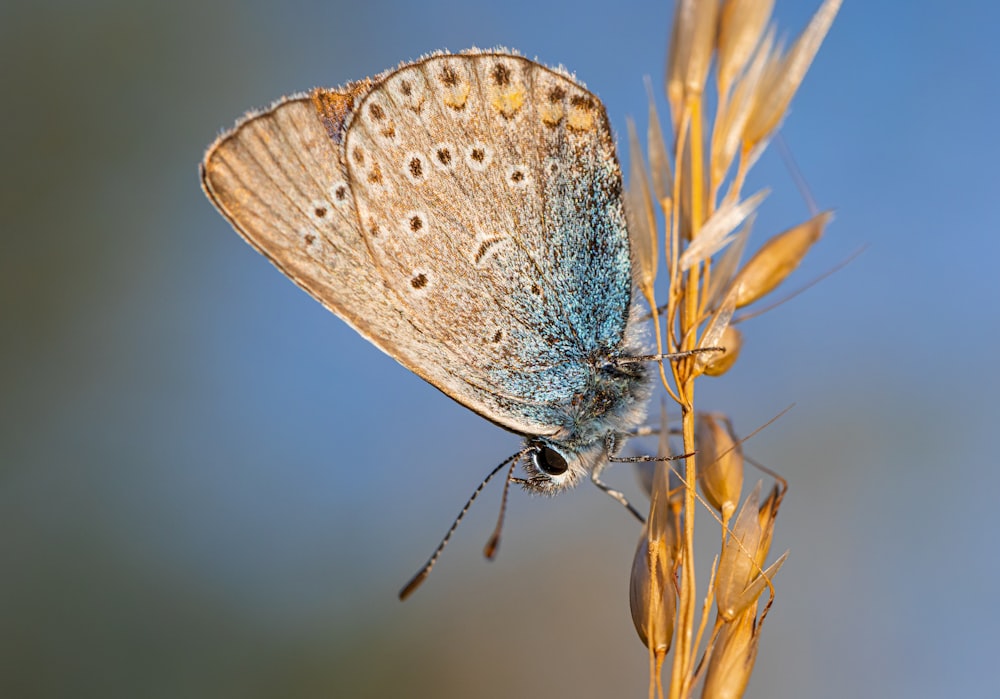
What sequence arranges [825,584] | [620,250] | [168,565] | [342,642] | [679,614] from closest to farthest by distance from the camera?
[679,614] → [620,250] → [825,584] → [342,642] → [168,565]

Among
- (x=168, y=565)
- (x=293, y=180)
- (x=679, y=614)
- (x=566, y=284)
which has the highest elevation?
(x=293, y=180)

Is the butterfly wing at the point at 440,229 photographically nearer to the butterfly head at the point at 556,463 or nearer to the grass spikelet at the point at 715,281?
the butterfly head at the point at 556,463

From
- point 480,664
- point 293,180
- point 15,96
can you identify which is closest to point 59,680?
point 480,664

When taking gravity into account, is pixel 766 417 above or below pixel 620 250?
below

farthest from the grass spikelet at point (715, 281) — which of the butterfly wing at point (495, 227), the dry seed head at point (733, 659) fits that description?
the butterfly wing at point (495, 227)

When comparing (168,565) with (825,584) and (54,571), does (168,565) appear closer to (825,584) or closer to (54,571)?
(54,571)

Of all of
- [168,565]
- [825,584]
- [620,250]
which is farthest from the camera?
[168,565]

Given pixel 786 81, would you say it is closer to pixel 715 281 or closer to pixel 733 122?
pixel 733 122

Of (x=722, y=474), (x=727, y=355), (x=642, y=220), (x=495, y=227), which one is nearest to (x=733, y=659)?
(x=722, y=474)
